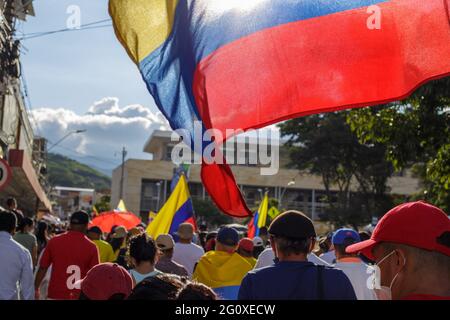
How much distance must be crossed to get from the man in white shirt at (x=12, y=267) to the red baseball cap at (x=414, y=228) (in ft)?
15.5

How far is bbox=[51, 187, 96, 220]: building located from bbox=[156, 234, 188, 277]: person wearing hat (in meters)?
72.8

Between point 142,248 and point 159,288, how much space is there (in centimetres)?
300

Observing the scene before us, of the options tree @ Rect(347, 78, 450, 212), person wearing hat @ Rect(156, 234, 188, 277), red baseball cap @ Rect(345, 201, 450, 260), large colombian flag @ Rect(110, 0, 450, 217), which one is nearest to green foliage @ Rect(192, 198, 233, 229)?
tree @ Rect(347, 78, 450, 212)

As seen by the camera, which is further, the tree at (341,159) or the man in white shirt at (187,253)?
the tree at (341,159)

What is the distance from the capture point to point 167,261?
6891 millimetres

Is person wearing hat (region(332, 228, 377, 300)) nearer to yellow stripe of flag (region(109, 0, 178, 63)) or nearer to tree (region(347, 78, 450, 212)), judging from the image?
yellow stripe of flag (region(109, 0, 178, 63))

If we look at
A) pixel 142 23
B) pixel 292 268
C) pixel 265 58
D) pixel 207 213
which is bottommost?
pixel 207 213

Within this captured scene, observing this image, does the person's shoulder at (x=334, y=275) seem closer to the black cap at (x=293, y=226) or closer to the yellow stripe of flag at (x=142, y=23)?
the black cap at (x=293, y=226)

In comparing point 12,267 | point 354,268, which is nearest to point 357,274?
point 354,268

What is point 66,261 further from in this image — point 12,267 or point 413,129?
point 413,129

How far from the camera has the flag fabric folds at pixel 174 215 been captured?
12.0m

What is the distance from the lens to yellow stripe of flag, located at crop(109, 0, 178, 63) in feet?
14.7

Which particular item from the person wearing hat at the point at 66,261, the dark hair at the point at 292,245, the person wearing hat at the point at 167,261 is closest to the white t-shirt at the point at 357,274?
the person wearing hat at the point at 167,261
